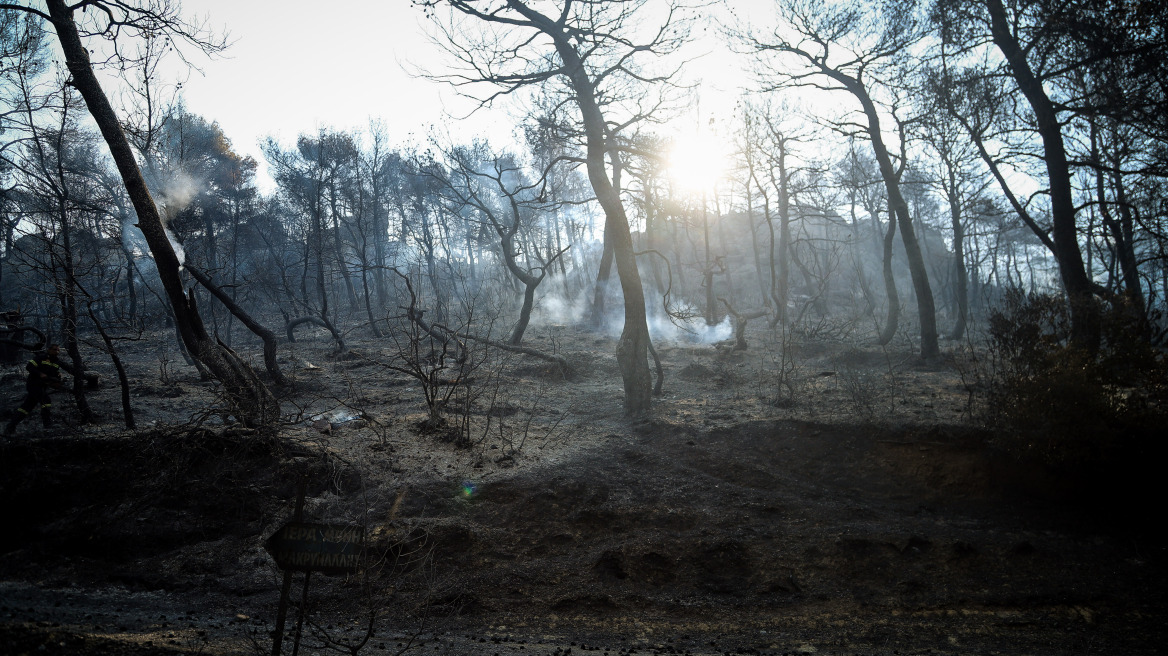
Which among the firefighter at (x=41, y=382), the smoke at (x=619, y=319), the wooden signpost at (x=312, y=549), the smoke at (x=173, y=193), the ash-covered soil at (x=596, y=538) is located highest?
the smoke at (x=173, y=193)

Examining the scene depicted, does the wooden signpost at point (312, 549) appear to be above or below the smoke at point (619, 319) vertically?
below

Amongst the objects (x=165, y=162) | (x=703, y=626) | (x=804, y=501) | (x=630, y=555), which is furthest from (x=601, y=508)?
(x=165, y=162)

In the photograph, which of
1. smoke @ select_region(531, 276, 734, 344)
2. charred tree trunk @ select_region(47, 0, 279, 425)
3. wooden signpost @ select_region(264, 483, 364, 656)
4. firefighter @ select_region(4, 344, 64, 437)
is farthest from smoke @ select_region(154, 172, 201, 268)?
wooden signpost @ select_region(264, 483, 364, 656)

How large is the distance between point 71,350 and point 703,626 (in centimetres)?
943

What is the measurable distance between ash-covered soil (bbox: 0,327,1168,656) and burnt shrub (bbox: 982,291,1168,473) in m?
0.39

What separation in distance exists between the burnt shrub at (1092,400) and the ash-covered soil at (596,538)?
39 centimetres

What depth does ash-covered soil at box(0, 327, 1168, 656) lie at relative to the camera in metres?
5.29

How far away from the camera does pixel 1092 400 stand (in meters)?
6.54

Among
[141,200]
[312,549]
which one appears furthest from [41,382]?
[312,549]

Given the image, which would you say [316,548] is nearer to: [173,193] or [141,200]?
[141,200]

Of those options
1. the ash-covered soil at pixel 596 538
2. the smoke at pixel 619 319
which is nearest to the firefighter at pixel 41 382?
the ash-covered soil at pixel 596 538

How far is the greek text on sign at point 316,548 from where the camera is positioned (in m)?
3.51

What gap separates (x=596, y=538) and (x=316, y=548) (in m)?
3.62

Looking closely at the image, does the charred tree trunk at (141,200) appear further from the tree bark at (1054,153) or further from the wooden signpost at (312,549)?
the tree bark at (1054,153)
